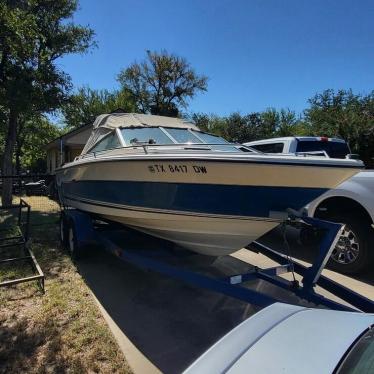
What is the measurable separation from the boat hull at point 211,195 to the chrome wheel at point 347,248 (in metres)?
1.54

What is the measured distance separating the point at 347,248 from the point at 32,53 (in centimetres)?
1133

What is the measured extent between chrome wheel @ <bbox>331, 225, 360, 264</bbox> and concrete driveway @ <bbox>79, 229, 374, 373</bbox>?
24 cm

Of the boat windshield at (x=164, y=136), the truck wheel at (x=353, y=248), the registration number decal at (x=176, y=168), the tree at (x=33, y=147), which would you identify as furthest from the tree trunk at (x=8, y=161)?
the tree at (x=33, y=147)

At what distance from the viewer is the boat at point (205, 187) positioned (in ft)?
13.0

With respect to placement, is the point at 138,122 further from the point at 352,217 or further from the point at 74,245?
the point at 352,217

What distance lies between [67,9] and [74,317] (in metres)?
12.9

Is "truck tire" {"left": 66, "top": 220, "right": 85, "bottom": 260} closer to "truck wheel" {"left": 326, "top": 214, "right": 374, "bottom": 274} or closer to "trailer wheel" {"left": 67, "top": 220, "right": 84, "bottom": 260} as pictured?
"trailer wheel" {"left": 67, "top": 220, "right": 84, "bottom": 260}

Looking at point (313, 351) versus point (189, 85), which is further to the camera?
point (189, 85)

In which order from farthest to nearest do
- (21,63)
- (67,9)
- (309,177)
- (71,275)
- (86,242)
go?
(67,9)
(21,63)
(86,242)
(71,275)
(309,177)

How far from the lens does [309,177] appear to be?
3.99 meters

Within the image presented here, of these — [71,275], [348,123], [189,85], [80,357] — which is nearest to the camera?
[80,357]

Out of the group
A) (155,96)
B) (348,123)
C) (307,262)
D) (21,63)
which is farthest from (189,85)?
(307,262)

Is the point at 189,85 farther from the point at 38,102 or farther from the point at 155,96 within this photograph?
the point at 38,102

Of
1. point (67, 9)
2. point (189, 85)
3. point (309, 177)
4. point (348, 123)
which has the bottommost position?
point (309, 177)
